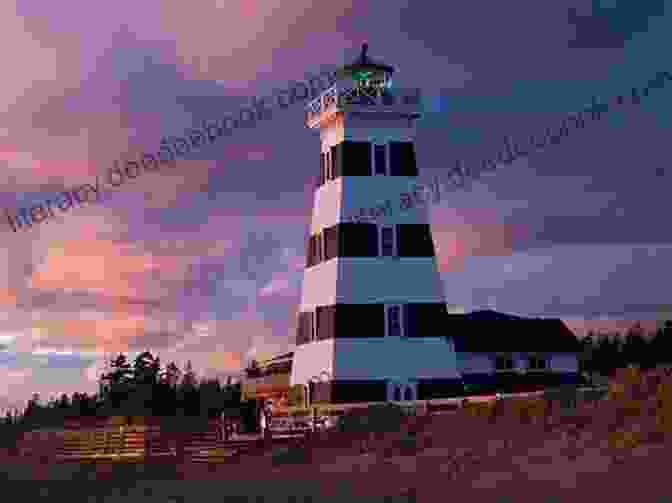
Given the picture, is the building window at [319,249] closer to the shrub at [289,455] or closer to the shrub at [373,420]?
the shrub at [373,420]

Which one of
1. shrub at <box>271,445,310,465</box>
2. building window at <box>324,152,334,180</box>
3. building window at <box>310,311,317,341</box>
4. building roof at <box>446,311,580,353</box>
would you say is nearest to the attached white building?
building roof at <box>446,311,580,353</box>

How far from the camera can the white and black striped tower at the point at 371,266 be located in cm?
4325

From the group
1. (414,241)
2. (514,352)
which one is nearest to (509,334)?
(514,352)

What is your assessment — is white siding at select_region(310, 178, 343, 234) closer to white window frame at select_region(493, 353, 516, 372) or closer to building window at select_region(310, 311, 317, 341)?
building window at select_region(310, 311, 317, 341)

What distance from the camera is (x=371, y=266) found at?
43.9 m

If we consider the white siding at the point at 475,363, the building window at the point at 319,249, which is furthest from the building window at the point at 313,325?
the white siding at the point at 475,363

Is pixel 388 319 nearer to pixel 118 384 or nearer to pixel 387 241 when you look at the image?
pixel 387 241

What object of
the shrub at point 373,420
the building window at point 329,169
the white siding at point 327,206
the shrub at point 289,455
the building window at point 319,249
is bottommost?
the shrub at point 289,455

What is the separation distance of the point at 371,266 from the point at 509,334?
40.4 ft

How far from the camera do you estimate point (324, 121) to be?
151ft

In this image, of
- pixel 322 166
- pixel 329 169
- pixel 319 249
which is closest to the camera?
pixel 319 249

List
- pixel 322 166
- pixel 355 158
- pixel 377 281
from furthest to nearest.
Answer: pixel 322 166 < pixel 355 158 < pixel 377 281

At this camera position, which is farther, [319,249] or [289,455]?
[319,249]

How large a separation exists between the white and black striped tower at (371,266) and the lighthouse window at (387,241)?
4 cm
